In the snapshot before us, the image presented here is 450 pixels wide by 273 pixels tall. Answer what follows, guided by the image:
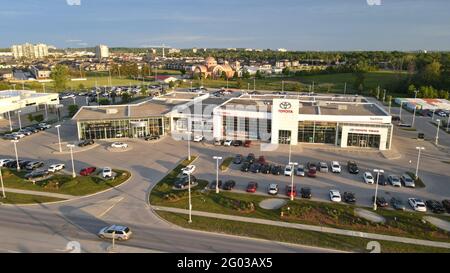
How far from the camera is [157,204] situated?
28656 mm

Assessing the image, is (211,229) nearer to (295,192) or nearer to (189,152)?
(295,192)

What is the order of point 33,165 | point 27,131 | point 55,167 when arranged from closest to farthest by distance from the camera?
point 55,167
point 33,165
point 27,131

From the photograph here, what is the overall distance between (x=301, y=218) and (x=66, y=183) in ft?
70.8

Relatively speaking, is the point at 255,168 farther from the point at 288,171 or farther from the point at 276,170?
the point at 288,171

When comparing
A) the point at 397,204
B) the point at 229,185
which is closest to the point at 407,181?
the point at 397,204

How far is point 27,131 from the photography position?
51.8 m

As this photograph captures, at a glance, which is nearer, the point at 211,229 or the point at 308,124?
the point at 211,229

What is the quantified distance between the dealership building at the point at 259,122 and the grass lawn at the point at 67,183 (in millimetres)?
14557

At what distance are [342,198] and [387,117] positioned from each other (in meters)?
Answer: 20.0

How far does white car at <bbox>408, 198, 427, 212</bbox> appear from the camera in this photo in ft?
91.3

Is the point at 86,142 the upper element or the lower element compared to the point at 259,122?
lower

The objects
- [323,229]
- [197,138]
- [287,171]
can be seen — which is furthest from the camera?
[197,138]

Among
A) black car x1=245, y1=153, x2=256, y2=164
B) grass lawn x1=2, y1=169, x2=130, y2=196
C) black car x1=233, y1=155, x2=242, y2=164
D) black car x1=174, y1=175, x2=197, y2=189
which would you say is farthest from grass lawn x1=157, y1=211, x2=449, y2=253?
black car x1=245, y1=153, x2=256, y2=164

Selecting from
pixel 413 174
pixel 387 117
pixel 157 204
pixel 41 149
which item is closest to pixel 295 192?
pixel 157 204
